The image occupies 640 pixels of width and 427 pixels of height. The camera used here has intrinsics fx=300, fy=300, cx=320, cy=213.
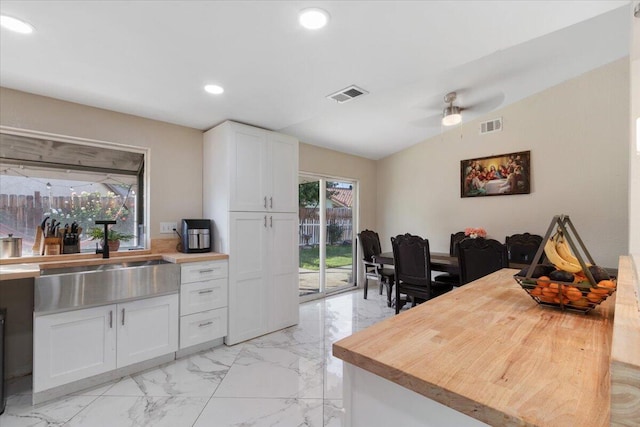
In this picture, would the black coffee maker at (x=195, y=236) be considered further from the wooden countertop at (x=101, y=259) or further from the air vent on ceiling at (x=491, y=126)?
the air vent on ceiling at (x=491, y=126)

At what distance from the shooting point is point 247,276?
307 centimetres

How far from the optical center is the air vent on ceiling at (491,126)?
4238mm

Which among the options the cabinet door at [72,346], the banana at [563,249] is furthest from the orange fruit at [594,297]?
the cabinet door at [72,346]

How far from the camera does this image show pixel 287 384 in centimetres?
226

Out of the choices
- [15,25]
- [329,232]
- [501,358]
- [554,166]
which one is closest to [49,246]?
[15,25]

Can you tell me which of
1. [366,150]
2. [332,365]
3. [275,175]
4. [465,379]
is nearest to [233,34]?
[275,175]

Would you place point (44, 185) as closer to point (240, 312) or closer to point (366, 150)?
point (240, 312)

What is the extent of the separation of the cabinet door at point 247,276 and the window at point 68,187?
967mm

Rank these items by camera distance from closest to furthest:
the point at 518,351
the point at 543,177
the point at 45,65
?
the point at 518,351 → the point at 45,65 → the point at 543,177

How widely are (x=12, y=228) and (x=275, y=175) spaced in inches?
88.2

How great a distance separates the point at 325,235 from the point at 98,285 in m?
3.20

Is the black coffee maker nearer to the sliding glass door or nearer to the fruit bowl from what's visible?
the sliding glass door

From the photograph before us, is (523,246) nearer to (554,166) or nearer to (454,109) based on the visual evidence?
(554,166)

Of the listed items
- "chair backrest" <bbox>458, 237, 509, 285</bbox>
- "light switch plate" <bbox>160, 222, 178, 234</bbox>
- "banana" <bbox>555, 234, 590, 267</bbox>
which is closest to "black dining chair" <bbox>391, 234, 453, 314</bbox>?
"chair backrest" <bbox>458, 237, 509, 285</bbox>
